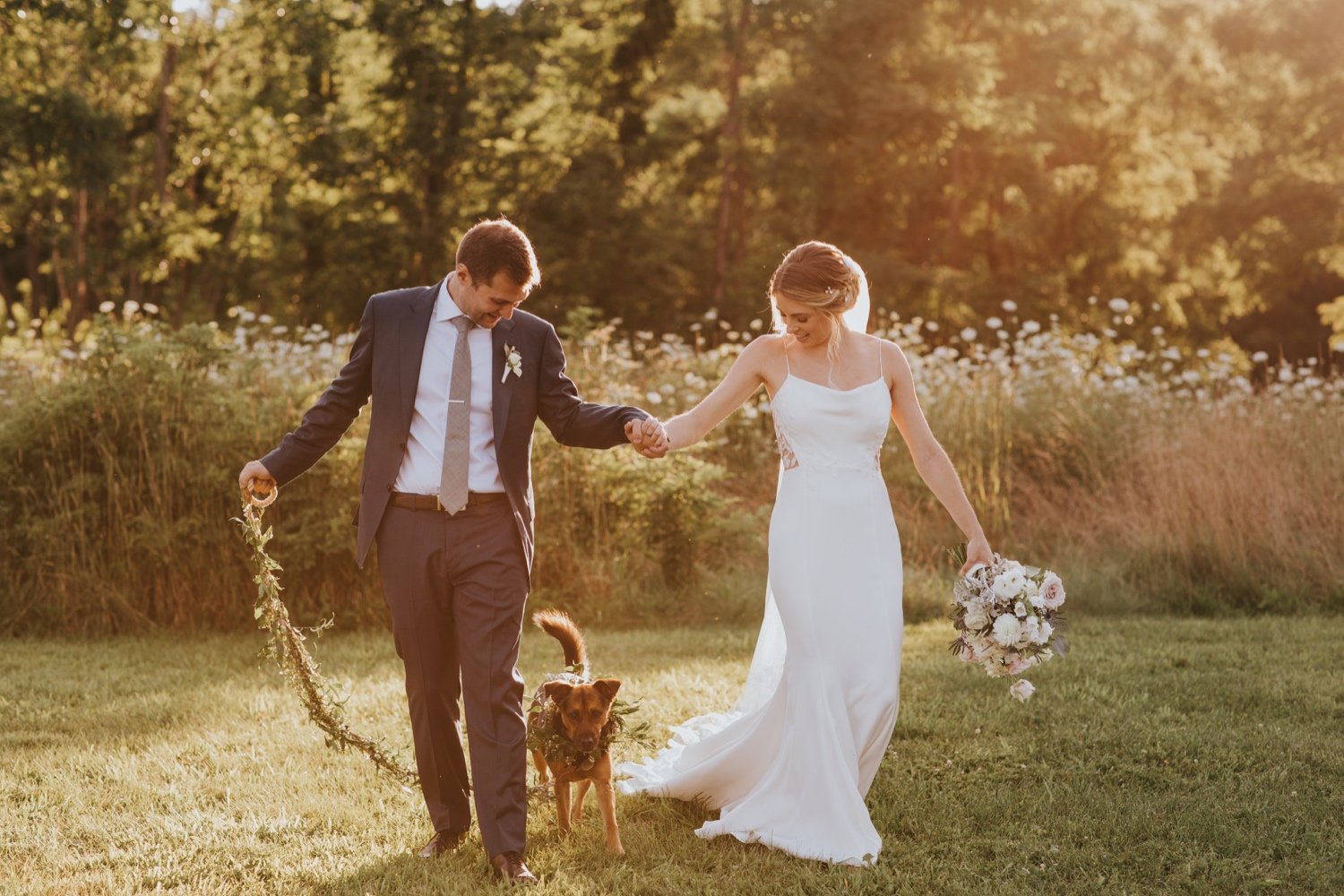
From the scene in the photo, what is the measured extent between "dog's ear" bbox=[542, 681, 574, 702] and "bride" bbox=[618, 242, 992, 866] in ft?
2.66

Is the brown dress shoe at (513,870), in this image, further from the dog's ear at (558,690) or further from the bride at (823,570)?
the bride at (823,570)

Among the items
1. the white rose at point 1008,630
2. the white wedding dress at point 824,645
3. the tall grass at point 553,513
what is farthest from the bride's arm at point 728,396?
the tall grass at point 553,513

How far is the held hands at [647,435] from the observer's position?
4.95m

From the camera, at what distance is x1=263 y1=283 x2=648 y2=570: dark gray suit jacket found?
4602 mm

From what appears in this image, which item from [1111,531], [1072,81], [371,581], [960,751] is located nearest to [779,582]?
[960,751]

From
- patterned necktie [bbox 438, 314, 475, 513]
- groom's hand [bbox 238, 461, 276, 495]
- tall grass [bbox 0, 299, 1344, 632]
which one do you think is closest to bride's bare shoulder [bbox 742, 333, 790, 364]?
patterned necktie [bbox 438, 314, 475, 513]

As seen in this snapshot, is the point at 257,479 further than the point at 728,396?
No

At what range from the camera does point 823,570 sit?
5.11 meters

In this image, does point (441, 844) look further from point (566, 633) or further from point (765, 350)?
point (765, 350)

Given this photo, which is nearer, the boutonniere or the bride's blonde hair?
the boutonniere

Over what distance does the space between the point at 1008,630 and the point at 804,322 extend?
1.38 m

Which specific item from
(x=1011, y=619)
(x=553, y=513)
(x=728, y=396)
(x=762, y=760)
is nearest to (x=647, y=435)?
(x=728, y=396)

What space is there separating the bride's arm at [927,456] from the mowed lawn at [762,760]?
1155 millimetres

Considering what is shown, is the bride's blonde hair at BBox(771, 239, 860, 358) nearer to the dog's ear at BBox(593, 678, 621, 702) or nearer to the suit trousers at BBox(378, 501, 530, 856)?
the suit trousers at BBox(378, 501, 530, 856)
